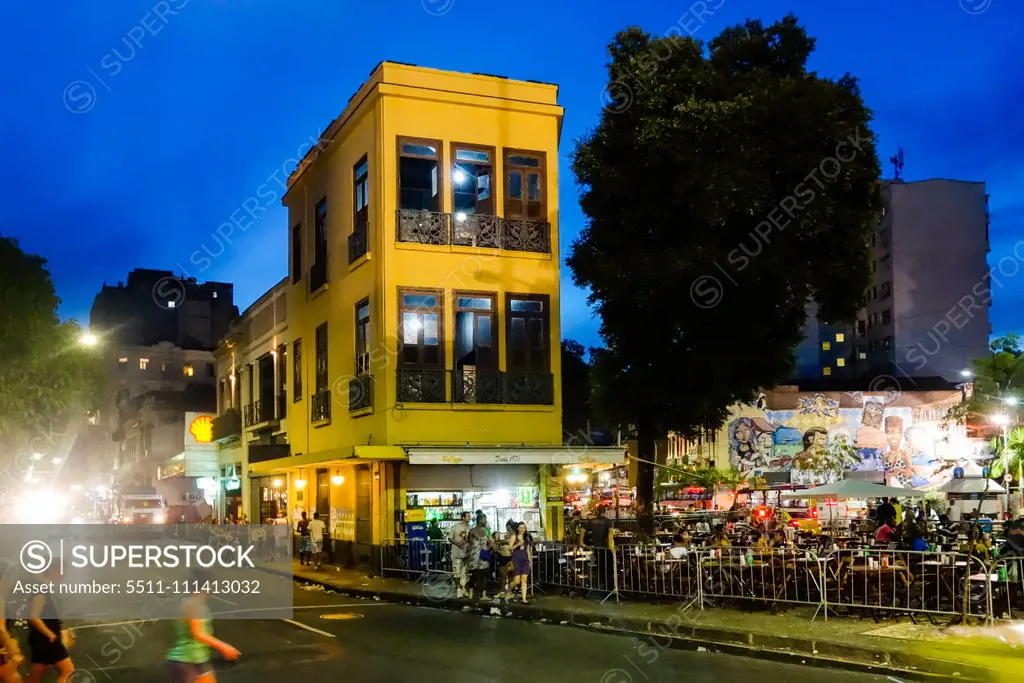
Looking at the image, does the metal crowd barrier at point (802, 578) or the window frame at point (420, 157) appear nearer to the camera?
the metal crowd barrier at point (802, 578)

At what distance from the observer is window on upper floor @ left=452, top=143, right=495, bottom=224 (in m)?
25.8

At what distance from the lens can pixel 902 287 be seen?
7138cm

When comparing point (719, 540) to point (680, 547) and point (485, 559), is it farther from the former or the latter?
point (485, 559)

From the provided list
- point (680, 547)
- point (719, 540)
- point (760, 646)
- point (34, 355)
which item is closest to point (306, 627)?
point (680, 547)

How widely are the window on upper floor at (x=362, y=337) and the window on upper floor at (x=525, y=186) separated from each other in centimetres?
446

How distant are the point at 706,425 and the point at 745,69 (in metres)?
7.33

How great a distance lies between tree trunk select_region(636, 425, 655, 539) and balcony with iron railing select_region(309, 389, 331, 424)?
11.3 metres

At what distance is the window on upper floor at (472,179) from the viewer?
25844 mm

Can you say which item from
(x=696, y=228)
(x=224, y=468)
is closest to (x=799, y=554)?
(x=696, y=228)

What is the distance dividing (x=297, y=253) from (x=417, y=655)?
22.9m

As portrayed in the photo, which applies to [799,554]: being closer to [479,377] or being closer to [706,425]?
[706,425]

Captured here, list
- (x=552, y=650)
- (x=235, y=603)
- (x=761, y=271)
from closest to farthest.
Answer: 1. (x=552, y=650)
2. (x=761, y=271)
3. (x=235, y=603)

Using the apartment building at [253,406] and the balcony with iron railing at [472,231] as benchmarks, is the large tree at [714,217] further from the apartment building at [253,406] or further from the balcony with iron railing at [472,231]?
the apartment building at [253,406]

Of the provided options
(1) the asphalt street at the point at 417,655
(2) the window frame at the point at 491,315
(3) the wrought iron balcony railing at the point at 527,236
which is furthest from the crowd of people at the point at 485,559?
(3) the wrought iron balcony railing at the point at 527,236
